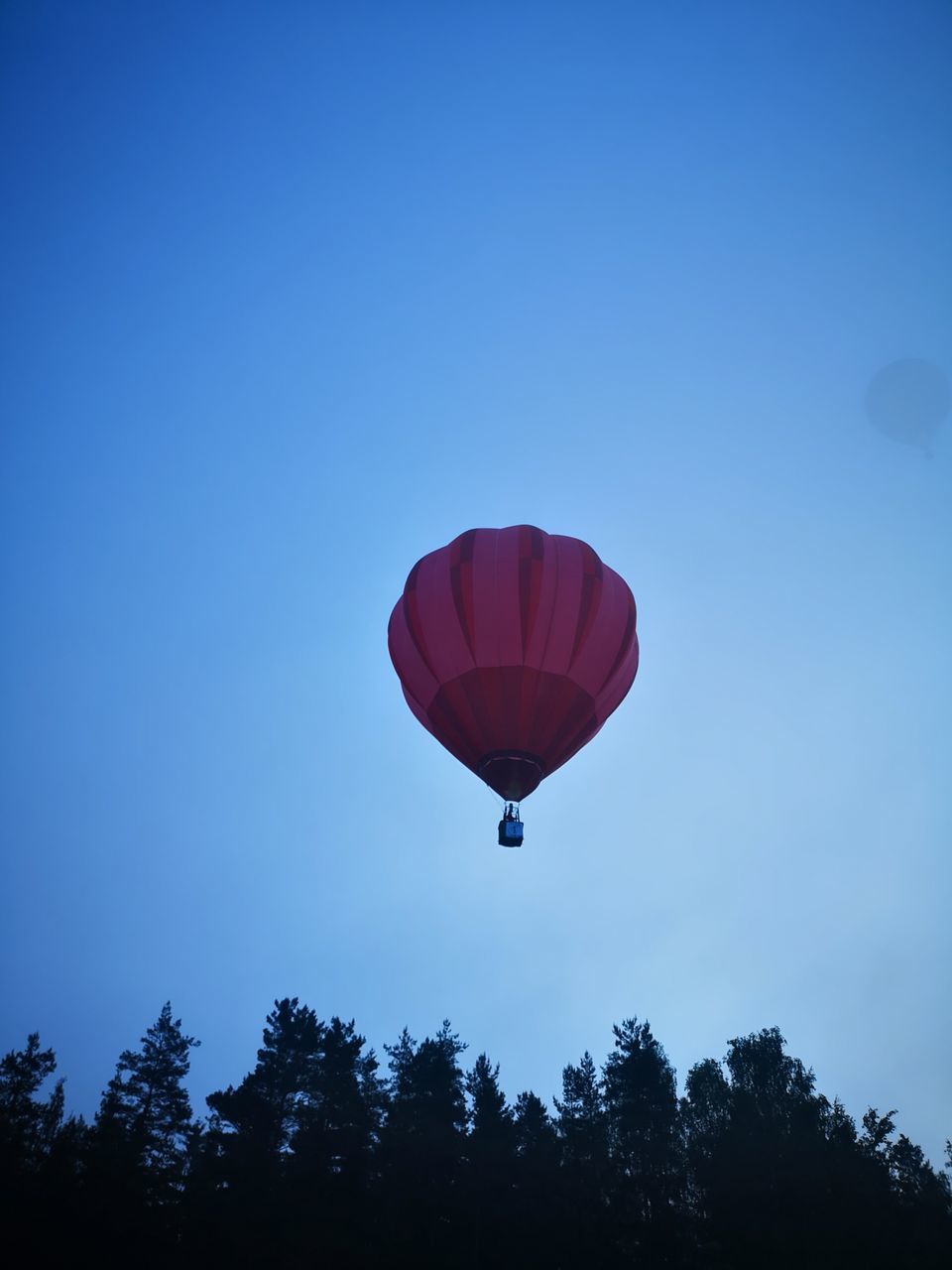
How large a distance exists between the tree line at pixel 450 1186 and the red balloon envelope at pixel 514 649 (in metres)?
11.1

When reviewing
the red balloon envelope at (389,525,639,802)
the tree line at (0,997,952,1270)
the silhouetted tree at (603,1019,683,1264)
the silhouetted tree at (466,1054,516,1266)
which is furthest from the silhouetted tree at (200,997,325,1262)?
the red balloon envelope at (389,525,639,802)

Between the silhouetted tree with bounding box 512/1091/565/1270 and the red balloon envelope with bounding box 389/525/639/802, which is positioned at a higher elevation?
the red balloon envelope with bounding box 389/525/639/802

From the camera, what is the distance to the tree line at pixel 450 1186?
846 inches

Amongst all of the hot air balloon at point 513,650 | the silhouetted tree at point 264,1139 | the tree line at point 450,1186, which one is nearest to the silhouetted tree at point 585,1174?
the tree line at point 450,1186

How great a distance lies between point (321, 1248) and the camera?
20.5 meters

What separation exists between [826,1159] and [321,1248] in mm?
13492

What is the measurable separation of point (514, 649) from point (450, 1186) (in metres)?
13.9

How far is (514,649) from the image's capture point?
2098 cm

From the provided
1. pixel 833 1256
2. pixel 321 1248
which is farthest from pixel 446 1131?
pixel 833 1256

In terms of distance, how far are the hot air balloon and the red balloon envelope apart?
0.02m

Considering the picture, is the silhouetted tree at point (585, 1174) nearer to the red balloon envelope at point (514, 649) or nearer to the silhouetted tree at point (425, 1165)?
the silhouetted tree at point (425, 1165)

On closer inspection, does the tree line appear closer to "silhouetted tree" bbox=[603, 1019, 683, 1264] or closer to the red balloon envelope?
"silhouetted tree" bbox=[603, 1019, 683, 1264]

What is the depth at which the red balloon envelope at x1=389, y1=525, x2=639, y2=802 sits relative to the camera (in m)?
20.6

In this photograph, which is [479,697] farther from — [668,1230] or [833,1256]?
[833,1256]
